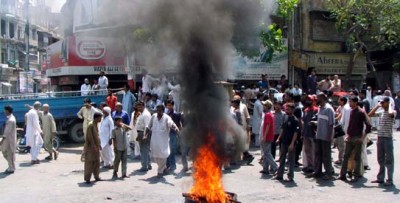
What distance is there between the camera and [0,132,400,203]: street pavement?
25.1 ft

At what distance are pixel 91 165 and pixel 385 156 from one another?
18.8 ft

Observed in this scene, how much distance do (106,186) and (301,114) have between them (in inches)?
176

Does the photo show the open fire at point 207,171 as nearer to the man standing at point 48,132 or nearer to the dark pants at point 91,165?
the dark pants at point 91,165

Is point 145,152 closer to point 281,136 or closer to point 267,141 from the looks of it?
point 267,141

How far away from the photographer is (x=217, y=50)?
634cm

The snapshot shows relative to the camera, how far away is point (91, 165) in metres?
9.02

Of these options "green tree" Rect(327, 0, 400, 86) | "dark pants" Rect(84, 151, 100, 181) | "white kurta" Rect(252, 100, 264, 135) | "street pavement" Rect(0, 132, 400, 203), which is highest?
"green tree" Rect(327, 0, 400, 86)

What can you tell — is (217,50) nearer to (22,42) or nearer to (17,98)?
(17,98)

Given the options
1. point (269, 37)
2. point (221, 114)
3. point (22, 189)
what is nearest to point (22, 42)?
point (269, 37)

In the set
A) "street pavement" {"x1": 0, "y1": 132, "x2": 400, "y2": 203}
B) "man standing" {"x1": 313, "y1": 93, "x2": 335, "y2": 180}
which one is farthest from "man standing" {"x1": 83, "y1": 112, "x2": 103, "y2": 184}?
"man standing" {"x1": 313, "y1": 93, "x2": 335, "y2": 180}

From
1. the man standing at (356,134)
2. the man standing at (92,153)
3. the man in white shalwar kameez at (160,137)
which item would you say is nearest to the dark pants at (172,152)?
the man in white shalwar kameez at (160,137)

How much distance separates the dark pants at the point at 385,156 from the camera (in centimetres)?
838

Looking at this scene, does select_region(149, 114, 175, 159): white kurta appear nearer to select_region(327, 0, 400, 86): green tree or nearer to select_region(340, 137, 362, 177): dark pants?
select_region(340, 137, 362, 177): dark pants

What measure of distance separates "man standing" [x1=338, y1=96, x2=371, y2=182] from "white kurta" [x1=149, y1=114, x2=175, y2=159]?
12.0 feet
